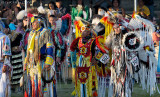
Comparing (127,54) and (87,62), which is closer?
(127,54)

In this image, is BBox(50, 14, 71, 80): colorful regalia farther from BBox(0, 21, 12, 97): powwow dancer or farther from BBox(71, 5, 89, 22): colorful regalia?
BBox(71, 5, 89, 22): colorful regalia

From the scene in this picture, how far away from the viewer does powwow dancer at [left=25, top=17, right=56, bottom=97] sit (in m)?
7.38

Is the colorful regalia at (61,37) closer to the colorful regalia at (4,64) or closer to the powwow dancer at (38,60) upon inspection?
the powwow dancer at (38,60)

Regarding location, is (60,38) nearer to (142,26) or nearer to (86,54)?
(86,54)

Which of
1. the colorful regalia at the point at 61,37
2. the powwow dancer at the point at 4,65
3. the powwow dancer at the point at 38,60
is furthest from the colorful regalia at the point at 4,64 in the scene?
the colorful regalia at the point at 61,37

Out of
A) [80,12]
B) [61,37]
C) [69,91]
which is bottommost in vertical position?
[69,91]

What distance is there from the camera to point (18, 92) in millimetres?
9766

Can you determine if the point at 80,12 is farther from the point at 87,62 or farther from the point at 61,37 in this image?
the point at 87,62

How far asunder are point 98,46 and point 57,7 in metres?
4.03

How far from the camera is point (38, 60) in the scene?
24.3 feet

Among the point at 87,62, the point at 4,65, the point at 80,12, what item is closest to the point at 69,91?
the point at 87,62

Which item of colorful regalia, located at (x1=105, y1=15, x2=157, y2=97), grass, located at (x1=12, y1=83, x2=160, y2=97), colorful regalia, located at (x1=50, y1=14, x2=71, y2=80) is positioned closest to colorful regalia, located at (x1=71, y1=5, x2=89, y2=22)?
colorful regalia, located at (x1=50, y1=14, x2=71, y2=80)

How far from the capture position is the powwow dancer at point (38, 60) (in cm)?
738

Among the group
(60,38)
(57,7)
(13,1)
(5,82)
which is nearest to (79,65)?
(60,38)
